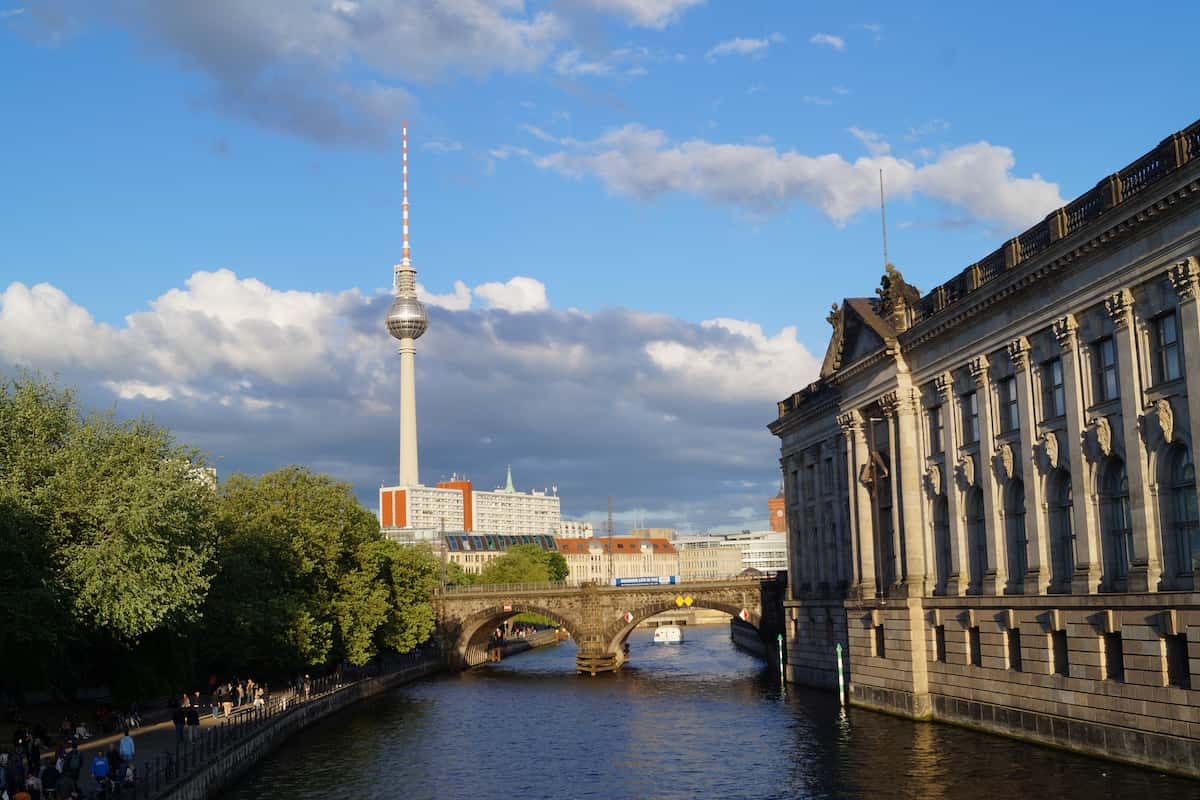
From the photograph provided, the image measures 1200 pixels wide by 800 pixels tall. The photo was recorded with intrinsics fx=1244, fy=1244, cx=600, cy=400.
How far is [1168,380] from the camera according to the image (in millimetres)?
41812

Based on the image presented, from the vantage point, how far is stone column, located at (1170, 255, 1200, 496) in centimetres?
3931

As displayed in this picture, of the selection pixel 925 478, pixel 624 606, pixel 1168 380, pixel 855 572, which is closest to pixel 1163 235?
pixel 1168 380

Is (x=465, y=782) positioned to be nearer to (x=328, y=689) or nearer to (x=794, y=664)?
(x=328, y=689)

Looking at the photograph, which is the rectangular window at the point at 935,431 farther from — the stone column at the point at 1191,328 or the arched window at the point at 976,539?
the stone column at the point at 1191,328

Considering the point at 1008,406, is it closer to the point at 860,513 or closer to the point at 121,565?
the point at 860,513

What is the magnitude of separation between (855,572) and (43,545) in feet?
141

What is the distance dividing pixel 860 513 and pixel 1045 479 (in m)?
20.4

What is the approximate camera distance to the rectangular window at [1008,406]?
5444 cm

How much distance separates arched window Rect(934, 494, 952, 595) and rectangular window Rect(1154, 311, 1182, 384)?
65.6ft

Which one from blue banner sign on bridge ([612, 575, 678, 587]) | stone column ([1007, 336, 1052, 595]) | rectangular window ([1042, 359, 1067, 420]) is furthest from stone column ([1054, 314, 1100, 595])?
blue banner sign on bridge ([612, 575, 678, 587])

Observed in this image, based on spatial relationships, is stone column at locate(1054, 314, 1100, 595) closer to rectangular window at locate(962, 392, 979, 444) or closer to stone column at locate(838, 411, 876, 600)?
rectangular window at locate(962, 392, 979, 444)

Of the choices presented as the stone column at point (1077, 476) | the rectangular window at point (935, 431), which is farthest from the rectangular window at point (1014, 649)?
the rectangular window at point (935, 431)

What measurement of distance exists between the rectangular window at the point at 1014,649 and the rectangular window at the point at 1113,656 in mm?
7319

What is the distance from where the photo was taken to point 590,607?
120688mm
